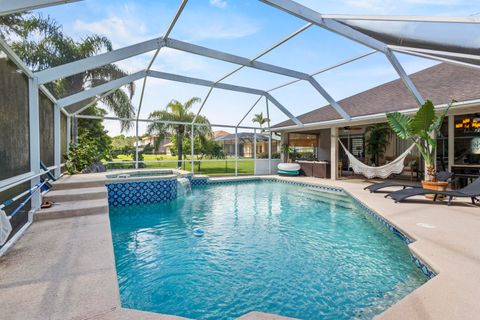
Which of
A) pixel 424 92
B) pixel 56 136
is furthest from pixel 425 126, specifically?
pixel 56 136

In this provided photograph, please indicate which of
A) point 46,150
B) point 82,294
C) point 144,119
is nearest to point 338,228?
point 82,294

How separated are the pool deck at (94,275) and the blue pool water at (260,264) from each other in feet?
1.72

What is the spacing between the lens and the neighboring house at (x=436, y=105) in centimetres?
910

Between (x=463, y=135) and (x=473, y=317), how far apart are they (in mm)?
11961

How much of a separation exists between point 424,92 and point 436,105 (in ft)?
5.81

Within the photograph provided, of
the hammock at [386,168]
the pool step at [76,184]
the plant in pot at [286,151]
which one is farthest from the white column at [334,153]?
the pool step at [76,184]

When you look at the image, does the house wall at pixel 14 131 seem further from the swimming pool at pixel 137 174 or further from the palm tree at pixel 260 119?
the palm tree at pixel 260 119

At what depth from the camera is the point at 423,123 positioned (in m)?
7.64

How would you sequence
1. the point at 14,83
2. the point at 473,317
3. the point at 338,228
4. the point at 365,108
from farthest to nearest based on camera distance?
1. the point at 365,108
2. the point at 338,228
3. the point at 14,83
4. the point at 473,317

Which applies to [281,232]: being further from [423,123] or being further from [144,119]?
[144,119]

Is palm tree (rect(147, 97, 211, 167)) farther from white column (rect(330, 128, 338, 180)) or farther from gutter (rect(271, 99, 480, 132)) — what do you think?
white column (rect(330, 128, 338, 180))

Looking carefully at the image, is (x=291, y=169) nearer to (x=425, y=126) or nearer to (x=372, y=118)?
(x=372, y=118)

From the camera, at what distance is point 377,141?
15.1 meters

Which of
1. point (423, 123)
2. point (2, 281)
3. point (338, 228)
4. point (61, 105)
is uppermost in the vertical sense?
point (61, 105)
